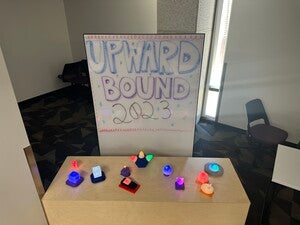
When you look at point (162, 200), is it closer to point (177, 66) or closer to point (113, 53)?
point (177, 66)

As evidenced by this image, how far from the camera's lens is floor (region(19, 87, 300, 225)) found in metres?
2.01

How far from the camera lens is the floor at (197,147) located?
2.01 metres

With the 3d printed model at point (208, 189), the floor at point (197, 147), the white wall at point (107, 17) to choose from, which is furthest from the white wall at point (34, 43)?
the 3d printed model at point (208, 189)

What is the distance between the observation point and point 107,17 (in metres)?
3.91

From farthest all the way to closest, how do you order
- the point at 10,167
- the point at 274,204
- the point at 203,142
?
the point at 203,142 → the point at 274,204 → the point at 10,167

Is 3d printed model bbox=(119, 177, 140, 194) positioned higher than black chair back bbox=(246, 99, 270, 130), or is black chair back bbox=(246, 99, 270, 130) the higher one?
3d printed model bbox=(119, 177, 140, 194)

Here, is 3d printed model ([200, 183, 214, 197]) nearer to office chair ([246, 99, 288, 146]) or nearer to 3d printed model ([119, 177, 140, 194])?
3d printed model ([119, 177, 140, 194])

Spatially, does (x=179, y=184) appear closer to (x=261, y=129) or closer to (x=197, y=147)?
(x=197, y=147)

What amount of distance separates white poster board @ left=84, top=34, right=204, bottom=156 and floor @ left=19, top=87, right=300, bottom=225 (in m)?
1.16

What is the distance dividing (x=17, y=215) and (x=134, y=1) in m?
3.36

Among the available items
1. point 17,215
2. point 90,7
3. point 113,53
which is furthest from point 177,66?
point 90,7

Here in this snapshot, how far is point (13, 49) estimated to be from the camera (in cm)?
376

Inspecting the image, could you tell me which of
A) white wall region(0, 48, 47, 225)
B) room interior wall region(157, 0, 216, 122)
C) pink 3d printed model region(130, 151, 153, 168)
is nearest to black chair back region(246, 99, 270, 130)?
room interior wall region(157, 0, 216, 122)

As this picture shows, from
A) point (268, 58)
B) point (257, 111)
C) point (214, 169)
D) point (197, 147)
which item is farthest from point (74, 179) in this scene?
point (268, 58)
